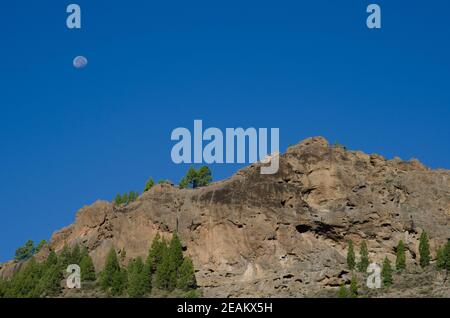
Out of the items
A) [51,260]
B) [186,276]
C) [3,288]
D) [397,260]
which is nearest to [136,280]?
[186,276]

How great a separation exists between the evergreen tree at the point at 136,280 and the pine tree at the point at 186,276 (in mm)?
5092

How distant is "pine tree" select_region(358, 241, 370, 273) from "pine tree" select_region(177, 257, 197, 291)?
2251 cm

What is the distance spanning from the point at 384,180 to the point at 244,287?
29888 mm

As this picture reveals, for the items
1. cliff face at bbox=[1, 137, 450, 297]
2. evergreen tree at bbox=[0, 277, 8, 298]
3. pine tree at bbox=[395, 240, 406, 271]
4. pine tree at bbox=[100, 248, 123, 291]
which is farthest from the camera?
A: cliff face at bbox=[1, 137, 450, 297]

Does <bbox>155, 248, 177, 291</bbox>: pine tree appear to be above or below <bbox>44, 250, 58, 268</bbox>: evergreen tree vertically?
below

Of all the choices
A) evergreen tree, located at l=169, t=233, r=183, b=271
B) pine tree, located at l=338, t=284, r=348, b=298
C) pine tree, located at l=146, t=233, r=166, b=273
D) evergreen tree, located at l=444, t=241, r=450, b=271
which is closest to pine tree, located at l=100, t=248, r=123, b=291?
pine tree, located at l=146, t=233, r=166, b=273

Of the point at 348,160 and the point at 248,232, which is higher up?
the point at 348,160

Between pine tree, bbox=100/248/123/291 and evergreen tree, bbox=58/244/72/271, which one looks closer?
pine tree, bbox=100/248/123/291

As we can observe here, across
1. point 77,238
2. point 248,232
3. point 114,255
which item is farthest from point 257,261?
point 77,238

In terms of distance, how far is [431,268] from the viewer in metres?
163

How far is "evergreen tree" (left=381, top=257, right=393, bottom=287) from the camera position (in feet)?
518

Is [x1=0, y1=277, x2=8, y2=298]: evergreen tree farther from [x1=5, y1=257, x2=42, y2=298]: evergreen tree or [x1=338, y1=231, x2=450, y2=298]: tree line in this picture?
[x1=338, y1=231, x2=450, y2=298]: tree line
